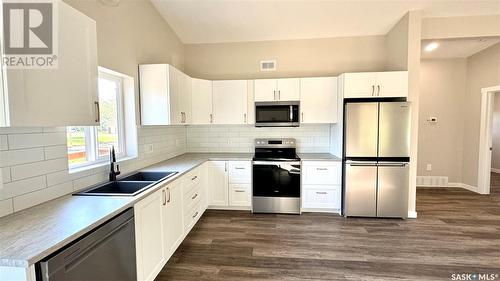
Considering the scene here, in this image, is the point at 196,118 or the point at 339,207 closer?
the point at 339,207

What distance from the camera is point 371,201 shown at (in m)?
3.37

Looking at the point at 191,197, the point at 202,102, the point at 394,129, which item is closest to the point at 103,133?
the point at 191,197

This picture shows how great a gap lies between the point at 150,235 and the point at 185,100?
2080 mm

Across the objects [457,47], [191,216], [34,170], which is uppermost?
[457,47]

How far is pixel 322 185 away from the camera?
355cm

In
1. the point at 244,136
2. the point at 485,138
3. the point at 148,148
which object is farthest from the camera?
the point at 485,138

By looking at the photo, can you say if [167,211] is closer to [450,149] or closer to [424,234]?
[424,234]

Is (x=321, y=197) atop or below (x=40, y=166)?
below

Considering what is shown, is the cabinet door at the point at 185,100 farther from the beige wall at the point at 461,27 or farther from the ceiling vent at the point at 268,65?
the beige wall at the point at 461,27

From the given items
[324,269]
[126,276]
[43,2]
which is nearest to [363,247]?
[324,269]

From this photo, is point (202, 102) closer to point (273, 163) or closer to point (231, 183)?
point (231, 183)

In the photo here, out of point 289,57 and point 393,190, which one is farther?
point 289,57

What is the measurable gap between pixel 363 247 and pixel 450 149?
12.3 feet

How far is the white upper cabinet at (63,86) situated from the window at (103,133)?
67 centimetres
